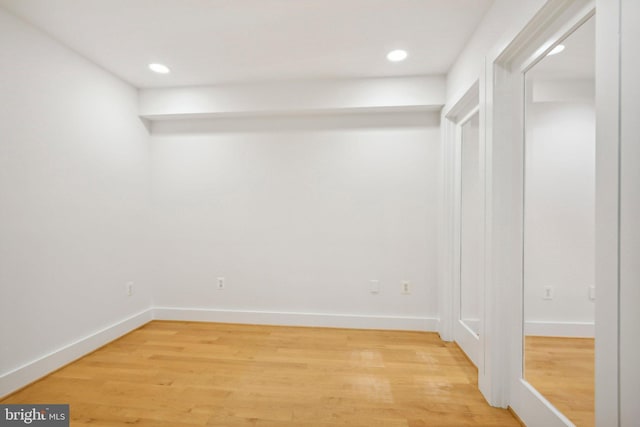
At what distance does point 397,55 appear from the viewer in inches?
106

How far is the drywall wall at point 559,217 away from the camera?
54.0 inches

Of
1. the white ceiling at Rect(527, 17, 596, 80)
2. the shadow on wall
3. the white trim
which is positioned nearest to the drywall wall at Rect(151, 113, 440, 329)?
the shadow on wall

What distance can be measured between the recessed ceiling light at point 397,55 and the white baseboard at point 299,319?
2.45m

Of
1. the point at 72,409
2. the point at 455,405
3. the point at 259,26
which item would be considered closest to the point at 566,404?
the point at 455,405

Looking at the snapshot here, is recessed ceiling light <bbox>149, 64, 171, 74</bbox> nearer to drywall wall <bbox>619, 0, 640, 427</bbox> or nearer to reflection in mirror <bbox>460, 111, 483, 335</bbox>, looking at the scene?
reflection in mirror <bbox>460, 111, 483, 335</bbox>

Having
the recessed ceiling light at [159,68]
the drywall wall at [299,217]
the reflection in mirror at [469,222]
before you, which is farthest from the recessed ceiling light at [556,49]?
the recessed ceiling light at [159,68]

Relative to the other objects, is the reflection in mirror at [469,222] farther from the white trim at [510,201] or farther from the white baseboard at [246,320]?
the white baseboard at [246,320]

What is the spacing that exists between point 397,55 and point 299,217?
69.6 inches

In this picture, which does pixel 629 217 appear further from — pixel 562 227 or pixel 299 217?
pixel 299 217

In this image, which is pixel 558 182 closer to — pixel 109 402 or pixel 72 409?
pixel 109 402

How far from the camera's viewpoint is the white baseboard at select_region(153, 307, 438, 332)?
10.8 ft

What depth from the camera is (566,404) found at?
4.90ft

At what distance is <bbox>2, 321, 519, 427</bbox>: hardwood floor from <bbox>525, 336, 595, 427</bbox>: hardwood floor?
0.37m

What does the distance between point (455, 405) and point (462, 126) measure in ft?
7.20
